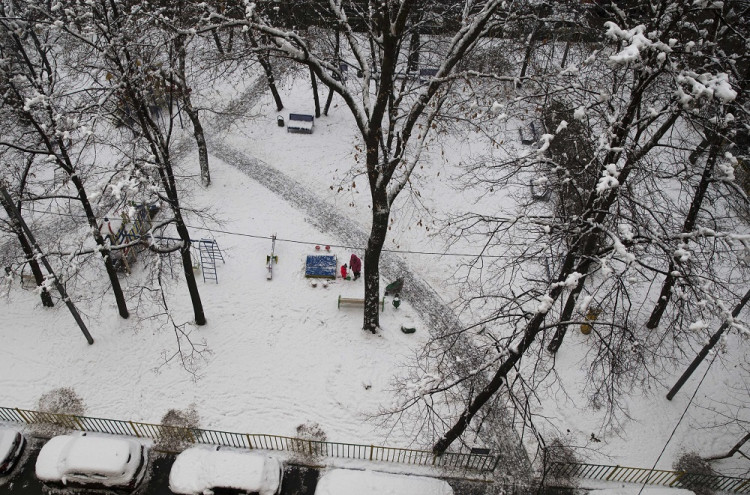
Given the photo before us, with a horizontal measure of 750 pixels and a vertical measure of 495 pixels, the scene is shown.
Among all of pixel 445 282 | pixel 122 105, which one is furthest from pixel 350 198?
pixel 122 105

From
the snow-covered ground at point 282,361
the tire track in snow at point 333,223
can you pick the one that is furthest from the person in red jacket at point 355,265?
the tire track in snow at point 333,223

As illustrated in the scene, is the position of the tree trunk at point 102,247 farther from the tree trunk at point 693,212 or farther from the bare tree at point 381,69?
the tree trunk at point 693,212

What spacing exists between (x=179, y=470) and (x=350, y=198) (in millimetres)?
12074

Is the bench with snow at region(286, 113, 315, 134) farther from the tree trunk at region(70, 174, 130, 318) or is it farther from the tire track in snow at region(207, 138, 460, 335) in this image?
the tree trunk at region(70, 174, 130, 318)

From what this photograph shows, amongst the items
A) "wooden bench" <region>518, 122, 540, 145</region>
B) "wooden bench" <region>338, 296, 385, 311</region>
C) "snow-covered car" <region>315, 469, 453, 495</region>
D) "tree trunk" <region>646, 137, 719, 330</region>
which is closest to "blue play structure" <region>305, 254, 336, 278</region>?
"wooden bench" <region>338, 296, 385, 311</region>

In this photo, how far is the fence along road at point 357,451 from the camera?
39.4 feet

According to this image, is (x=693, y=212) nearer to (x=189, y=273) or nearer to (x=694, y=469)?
(x=694, y=469)

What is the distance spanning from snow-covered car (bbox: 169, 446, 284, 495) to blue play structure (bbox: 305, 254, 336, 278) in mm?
6559

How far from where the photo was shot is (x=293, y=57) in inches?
416

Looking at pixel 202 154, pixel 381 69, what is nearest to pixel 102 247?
pixel 381 69

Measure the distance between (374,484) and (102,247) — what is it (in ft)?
27.7

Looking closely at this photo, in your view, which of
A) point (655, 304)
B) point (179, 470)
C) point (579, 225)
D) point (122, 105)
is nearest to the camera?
point (579, 225)

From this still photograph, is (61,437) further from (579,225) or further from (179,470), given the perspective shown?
(579,225)

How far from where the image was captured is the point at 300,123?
23.2 metres
